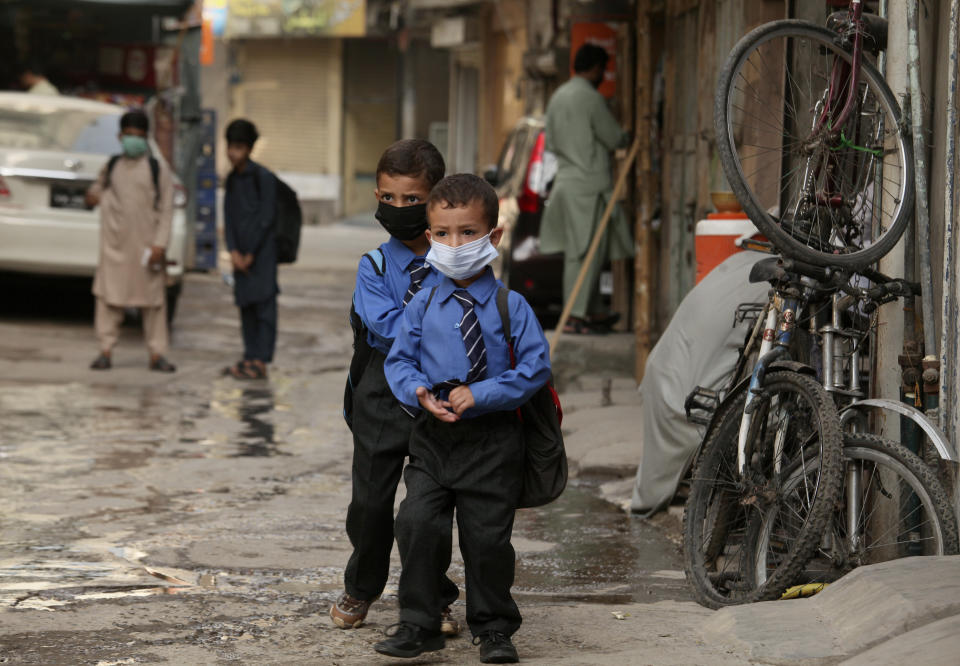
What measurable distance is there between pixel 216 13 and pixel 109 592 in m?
30.8

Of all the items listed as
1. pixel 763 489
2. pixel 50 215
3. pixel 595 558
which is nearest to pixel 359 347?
pixel 763 489

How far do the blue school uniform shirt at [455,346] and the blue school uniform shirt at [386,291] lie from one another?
0.44 feet

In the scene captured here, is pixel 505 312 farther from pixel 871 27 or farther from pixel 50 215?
pixel 50 215

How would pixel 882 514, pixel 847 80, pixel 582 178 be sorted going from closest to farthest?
pixel 882 514 < pixel 847 80 < pixel 582 178

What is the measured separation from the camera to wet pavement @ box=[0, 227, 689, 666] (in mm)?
4387

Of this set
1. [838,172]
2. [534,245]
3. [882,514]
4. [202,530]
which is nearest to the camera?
[882,514]

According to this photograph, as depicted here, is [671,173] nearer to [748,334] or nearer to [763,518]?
[748,334]

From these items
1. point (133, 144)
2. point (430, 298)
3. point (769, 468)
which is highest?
point (133, 144)

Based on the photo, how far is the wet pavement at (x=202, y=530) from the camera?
4.39 meters

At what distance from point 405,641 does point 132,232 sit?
7.25m

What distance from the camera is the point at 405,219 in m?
4.32

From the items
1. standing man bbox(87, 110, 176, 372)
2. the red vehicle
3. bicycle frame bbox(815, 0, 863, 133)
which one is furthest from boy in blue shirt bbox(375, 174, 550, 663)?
the red vehicle

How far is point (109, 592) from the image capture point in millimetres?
4945

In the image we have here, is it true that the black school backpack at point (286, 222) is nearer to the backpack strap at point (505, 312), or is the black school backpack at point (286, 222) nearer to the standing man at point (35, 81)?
the standing man at point (35, 81)
